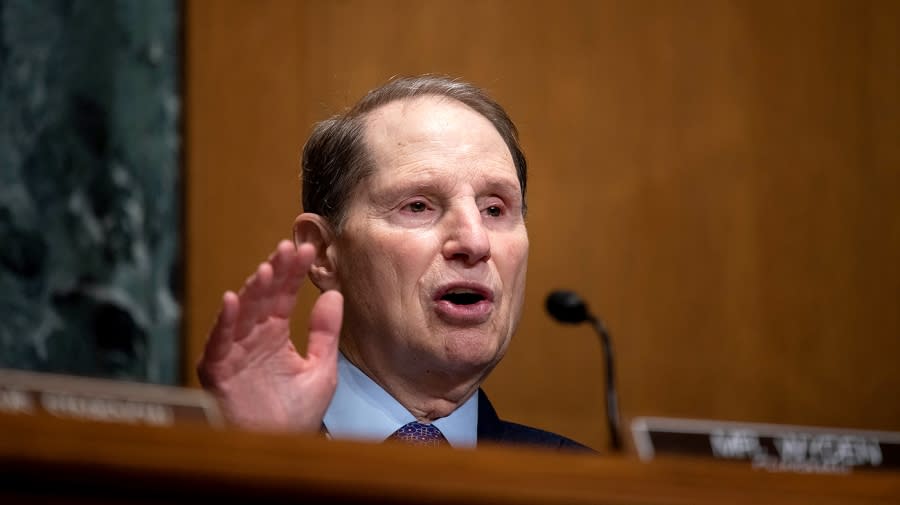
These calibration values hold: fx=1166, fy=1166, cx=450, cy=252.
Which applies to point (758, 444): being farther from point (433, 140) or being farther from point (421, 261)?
point (433, 140)

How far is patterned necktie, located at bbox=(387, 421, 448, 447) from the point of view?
181cm

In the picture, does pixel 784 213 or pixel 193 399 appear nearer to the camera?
pixel 193 399

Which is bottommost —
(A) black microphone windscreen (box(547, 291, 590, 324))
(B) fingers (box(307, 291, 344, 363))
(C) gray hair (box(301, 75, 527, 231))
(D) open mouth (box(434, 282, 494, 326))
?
(A) black microphone windscreen (box(547, 291, 590, 324))

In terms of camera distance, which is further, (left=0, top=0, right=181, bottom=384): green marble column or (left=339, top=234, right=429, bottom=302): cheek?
(left=0, top=0, right=181, bottom=384): green marble column

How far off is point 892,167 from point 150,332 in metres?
2.29

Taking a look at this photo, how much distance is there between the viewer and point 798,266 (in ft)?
11.7

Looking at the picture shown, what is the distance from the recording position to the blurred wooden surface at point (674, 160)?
3312mm

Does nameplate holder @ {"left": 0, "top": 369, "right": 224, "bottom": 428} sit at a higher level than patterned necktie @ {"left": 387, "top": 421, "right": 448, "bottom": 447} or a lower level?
higher

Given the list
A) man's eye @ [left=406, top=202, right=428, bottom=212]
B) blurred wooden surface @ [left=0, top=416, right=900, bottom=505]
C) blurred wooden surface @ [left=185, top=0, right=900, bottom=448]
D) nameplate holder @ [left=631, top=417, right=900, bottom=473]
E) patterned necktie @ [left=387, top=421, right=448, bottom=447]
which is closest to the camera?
blurred wooden surface @ [left=0, top=416, right=900, bottom=505]

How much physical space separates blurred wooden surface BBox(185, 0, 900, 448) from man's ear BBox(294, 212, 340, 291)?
1165 millimetres

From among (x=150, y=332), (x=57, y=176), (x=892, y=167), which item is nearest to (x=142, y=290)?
(x=150, y=332)

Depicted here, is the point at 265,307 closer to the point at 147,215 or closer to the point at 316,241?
the point at 316,241

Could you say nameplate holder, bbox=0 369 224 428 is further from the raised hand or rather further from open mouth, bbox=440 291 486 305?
open mouth, bbox=440 291 486 305

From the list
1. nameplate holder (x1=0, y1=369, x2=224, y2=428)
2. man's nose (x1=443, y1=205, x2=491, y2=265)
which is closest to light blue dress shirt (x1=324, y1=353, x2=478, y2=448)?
man's nose (x1=443, y1=205, x2=491, y2=265)
